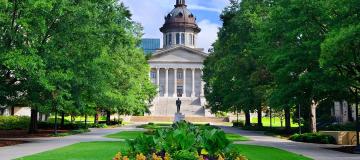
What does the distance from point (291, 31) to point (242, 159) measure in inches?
700

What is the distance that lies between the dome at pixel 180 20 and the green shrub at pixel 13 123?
272 feet

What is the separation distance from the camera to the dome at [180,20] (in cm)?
12719

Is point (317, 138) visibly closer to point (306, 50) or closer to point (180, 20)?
point (306, 50)

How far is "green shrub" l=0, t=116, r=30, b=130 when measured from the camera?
44.5 meters

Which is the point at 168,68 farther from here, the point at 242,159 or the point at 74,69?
the point at 242,159

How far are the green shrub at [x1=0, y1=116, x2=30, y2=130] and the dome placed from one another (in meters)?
82.8

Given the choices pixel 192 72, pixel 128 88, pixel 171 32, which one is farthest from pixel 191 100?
pixel 128 88

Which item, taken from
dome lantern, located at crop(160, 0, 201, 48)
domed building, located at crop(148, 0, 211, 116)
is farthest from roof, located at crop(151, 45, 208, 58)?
dome lantern, located at crop(160, 0, 201, 48)

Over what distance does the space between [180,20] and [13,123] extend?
86414 millimetres

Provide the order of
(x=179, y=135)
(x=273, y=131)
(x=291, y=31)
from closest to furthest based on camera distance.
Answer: (x=179, y=135), (x=291, y=31), (x=273, y=131)

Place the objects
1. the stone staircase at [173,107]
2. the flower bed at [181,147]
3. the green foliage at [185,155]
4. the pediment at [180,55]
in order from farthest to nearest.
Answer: the pediment at [180,55]
the stone staircase at [173,107]
the flower bed at [181,147]
the green foliage at [185,155]

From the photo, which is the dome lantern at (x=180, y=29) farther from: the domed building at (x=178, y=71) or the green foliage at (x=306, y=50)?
the green foliage at (x=306, y=50)

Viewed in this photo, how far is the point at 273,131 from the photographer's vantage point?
43781mm

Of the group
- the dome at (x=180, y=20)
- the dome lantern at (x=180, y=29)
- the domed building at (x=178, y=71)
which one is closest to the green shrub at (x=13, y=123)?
the domed building at (x=178, y=71)
